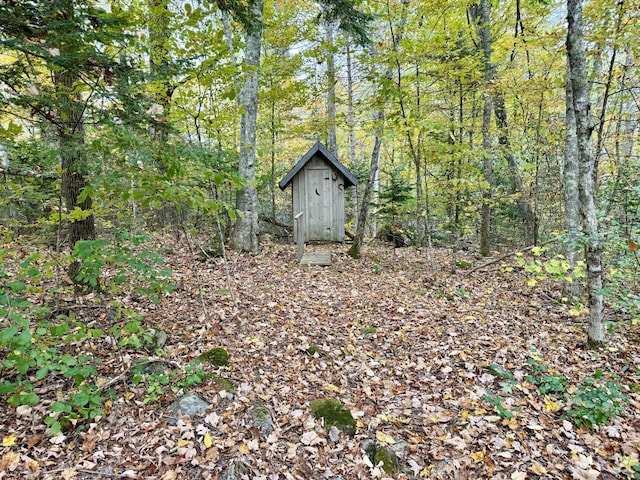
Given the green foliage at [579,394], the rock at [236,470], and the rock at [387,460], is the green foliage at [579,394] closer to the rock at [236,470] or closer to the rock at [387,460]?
the rock at [387,460]

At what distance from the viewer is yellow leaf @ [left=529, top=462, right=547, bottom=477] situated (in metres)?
2.92

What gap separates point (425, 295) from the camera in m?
7.06

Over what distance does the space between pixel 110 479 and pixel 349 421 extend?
2157 mm

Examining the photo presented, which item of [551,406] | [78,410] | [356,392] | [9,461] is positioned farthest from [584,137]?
[9,461]

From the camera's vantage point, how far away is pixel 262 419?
341 cm

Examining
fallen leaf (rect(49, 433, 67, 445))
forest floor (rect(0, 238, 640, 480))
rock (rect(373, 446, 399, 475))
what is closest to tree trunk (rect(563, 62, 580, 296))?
forest floor (rect(0, 238, 640, 480))

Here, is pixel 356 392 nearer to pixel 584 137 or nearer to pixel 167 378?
pixel 167 378

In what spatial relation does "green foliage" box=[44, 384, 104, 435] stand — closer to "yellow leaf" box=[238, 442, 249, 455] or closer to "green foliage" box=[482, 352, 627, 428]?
"yellow leaf" box=[238, 442, 249, 455]

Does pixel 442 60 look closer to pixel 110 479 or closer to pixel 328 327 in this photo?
pixel 328 327

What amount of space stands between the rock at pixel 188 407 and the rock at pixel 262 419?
1.66 feet

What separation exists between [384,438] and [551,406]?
6.48 ft

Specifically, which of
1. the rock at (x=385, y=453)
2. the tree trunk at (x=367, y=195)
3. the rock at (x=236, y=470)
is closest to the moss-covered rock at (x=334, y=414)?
the rock at (x=385, y=453)

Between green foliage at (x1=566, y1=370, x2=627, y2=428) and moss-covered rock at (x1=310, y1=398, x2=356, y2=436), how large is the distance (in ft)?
7.73

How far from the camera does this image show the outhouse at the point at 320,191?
10719 millimetres
